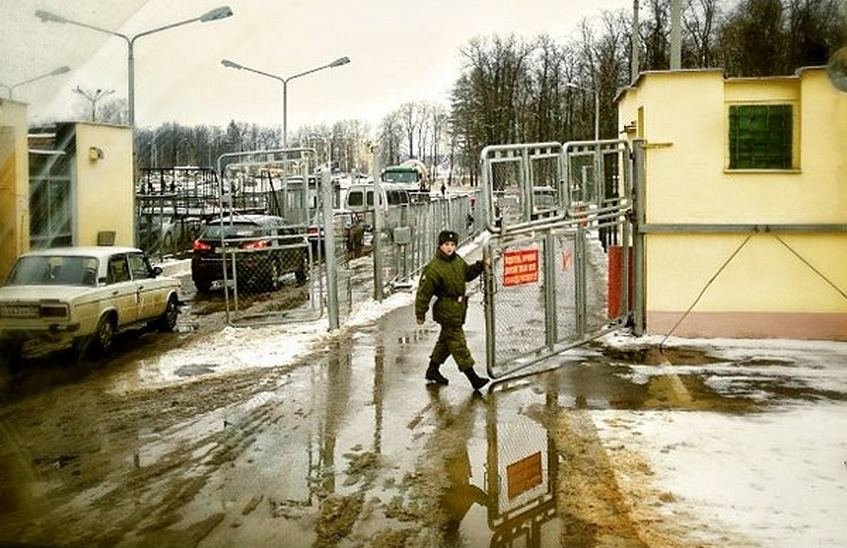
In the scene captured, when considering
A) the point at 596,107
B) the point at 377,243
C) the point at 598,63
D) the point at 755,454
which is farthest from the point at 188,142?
the point at 596,107

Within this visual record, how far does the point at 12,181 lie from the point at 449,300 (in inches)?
245

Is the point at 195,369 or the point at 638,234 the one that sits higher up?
the point at 638,234

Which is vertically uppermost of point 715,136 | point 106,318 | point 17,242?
point 715,136

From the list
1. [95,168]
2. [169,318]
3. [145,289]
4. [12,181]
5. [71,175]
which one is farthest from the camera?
[169,318]

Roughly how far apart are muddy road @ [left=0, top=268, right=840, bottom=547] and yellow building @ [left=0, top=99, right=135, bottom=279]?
75 cm

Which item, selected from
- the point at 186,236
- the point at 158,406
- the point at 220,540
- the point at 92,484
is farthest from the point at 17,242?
the point at 186,236

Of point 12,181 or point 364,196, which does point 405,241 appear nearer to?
point 364,196

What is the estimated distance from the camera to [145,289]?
1078 cm

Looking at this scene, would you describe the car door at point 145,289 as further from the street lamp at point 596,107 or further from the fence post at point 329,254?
the street lamp at point 596,107

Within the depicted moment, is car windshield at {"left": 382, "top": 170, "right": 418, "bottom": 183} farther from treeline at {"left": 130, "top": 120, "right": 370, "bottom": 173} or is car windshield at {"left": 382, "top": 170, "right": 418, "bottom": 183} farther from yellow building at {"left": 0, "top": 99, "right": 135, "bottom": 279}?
yellow building at {"left": 0, "top": 99, "right": 135, "bottom": 279}

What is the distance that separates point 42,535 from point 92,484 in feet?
3.53

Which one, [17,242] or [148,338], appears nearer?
[17,242]

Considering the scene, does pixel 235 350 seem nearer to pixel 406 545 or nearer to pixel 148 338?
pixel 148 338

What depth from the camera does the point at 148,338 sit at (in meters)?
11.2
